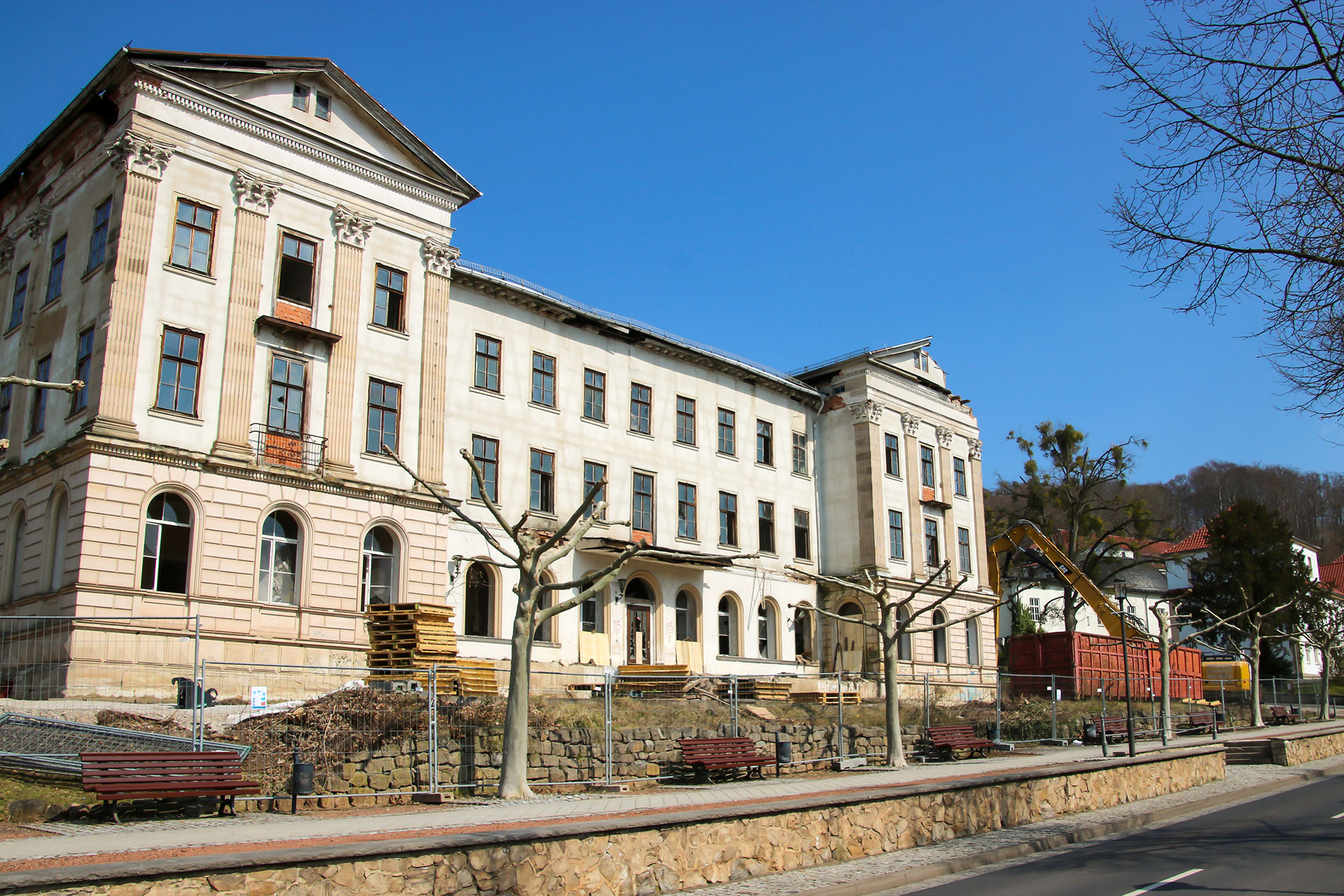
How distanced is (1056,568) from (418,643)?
1341 inches

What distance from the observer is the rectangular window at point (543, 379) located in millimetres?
34438

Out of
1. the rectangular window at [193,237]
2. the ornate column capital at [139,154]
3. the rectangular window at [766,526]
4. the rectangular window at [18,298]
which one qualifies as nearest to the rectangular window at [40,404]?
the rectangular window at [18,298]

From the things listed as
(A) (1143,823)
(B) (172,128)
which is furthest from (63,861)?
(B) (172,128)

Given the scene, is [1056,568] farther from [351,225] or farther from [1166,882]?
[1166,882]

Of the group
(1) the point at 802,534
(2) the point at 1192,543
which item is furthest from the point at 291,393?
(2) the point at 1192,543

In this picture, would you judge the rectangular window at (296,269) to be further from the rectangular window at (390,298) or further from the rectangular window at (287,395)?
the rectangular window at (390,298)

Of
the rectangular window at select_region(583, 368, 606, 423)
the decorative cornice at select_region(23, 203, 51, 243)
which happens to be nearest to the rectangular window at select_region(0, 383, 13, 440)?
the decorative cornice at select_region(23, 203, 51, 243)

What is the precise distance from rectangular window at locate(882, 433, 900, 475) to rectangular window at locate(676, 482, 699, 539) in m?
9.90

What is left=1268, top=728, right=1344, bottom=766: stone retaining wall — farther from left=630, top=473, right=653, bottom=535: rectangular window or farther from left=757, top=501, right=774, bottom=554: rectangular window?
left=630, top=473, right=653, bottom=535: rectangular window

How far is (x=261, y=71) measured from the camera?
27219 mm

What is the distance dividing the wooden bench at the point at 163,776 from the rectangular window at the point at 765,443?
29.6 metres

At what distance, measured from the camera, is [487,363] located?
33062 millimetres

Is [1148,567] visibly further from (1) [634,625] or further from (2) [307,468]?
(2) [307,468]

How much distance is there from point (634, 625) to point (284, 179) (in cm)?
1759
